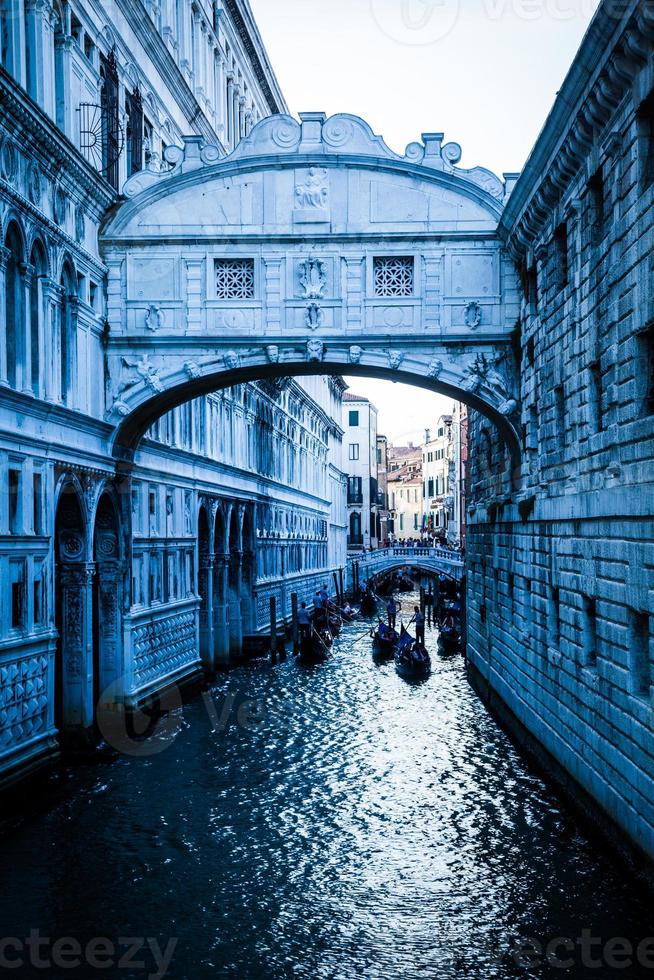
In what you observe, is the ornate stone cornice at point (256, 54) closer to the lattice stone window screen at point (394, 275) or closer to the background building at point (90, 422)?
the background building at point (90, 422)

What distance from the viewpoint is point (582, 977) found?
797 centimetres

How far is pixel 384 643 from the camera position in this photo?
28.8 meters

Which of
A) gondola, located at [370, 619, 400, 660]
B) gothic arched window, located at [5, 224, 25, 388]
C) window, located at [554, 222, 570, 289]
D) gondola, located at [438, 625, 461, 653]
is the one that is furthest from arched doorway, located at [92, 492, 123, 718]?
gondola, located at [438, 625, 461, 653]

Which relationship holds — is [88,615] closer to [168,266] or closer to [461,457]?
[168,266]

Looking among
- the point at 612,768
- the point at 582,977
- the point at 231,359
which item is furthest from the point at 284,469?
the point at 582,977

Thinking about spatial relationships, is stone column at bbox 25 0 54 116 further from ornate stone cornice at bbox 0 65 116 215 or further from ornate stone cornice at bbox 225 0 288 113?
ornate stone cornice at bbox 225 0 288 113

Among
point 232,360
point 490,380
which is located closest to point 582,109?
point 490,380

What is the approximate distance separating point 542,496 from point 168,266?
6.34m

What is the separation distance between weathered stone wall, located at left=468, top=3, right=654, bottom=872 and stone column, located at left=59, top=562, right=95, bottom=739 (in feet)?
19.7

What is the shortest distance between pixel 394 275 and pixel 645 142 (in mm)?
6888

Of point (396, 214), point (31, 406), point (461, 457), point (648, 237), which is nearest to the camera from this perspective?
point (648, 237)

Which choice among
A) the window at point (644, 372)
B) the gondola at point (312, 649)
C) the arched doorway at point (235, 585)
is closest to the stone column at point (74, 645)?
the window at point (644, 372)

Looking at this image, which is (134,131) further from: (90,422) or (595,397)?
(595,397)

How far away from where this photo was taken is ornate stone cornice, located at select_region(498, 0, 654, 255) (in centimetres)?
913
